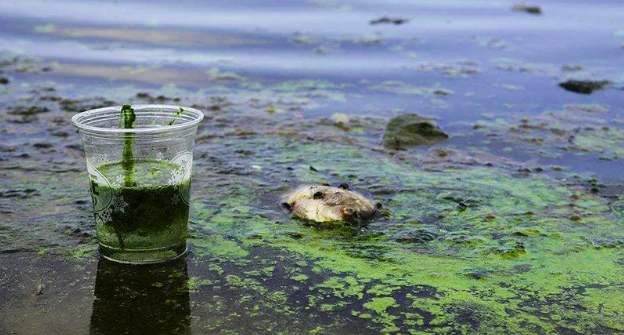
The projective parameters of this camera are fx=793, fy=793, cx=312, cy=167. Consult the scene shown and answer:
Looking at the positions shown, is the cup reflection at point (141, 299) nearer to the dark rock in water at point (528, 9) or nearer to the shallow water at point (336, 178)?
the shallow water at point (336, 178)

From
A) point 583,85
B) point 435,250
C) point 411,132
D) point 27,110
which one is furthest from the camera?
point 583,85

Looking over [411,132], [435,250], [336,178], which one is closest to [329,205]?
[435,250]

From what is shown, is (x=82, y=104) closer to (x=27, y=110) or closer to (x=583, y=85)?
(x=27, y=110)

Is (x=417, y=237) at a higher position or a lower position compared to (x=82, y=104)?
lower

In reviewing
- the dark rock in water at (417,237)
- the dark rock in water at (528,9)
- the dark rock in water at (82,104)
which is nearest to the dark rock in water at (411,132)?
the dark rock in water at (417,237)

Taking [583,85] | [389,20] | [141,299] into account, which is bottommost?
[141,299]

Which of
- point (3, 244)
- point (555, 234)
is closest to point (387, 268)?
point (555, 234)
